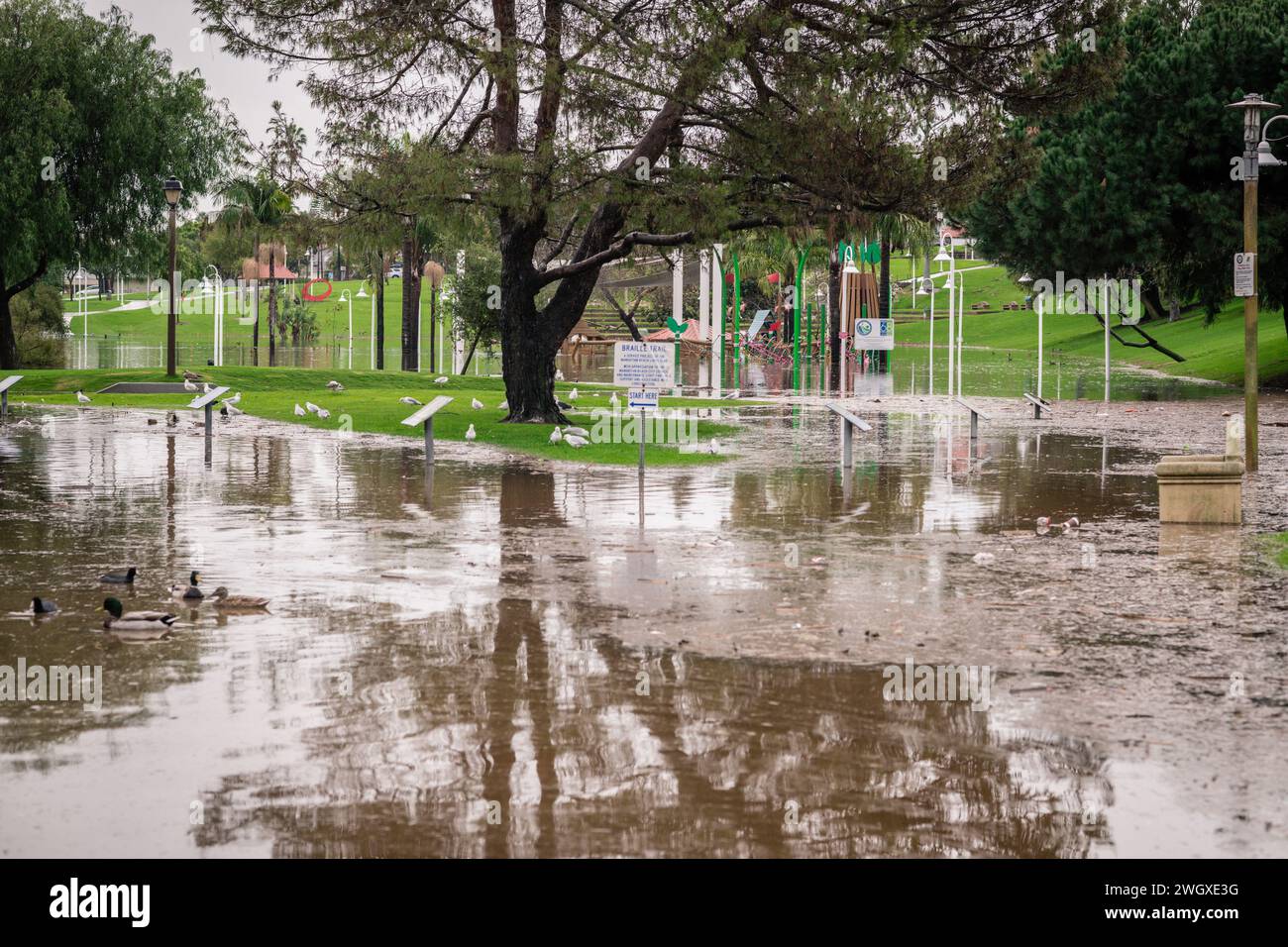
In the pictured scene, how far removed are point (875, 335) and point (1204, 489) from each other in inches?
1363

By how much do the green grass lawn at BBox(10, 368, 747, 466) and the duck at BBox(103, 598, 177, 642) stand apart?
42.9 ft

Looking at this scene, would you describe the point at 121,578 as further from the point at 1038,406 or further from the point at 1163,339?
the point at 1163,339

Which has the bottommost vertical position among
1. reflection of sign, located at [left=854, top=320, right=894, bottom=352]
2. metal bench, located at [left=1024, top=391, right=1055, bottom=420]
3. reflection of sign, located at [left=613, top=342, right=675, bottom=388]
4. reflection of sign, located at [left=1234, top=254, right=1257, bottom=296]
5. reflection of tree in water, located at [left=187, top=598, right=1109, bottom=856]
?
reflection of tree in water, located at [left=187, top=598, right=1109, bottom=856]

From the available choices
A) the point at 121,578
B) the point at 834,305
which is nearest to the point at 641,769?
the point at 121,578

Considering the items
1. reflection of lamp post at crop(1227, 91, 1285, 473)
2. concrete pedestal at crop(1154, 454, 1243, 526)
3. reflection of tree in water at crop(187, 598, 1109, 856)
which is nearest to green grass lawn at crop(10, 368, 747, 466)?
reflection of lamp post at crop(1227, 91, 1285, 473)

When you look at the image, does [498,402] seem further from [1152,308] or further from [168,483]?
[1152,308]

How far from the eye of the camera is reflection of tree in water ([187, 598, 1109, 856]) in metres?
6.36

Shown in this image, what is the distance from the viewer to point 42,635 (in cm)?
1023

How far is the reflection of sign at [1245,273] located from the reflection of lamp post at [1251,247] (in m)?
0.02

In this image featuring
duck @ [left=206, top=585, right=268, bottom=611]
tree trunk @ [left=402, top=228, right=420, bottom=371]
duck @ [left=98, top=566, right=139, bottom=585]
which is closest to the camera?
duck @ [left=206, top=585, right=268, bottom=611]

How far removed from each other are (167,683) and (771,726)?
375 cm

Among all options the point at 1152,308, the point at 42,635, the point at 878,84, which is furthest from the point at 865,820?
the point at 1152,308

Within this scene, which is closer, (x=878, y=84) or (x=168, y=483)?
(x=168, y=483)

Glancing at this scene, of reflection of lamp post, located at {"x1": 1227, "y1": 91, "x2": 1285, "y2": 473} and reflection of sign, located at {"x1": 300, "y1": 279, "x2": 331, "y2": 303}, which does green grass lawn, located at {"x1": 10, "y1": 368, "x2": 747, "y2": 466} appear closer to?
reflection of lamp post, located at {"x1": 1227, "y1": 91, "x2": 1285, "y2": 473}
